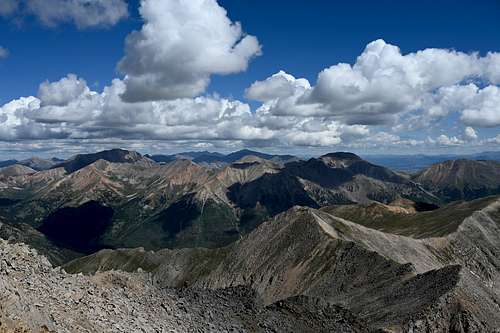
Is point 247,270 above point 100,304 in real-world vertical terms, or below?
below

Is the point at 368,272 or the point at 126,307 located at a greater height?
the point at 126,307

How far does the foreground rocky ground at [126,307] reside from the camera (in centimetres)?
4775

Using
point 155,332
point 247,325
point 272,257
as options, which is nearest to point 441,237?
point 272,257

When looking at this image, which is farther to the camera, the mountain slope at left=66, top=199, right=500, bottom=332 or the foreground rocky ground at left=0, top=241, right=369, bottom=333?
the mountain slope at left=66, top=199, right=500, bottom=332

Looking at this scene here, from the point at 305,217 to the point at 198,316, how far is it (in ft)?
349

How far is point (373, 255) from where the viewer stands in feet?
428

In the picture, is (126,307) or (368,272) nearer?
(126,307)

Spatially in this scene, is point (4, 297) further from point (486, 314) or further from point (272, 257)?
point (272, 257)

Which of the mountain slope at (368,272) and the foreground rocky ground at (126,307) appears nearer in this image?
the foreground rocky ground at (126,307)

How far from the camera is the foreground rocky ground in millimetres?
47750

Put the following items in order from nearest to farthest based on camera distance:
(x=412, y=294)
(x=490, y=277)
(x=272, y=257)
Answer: (x=412, y=294)
(x=272, y=257)
(x=490, y=277)

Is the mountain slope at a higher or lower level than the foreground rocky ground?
lower

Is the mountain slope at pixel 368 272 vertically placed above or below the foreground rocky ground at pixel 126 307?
below

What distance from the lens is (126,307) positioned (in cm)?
6350
